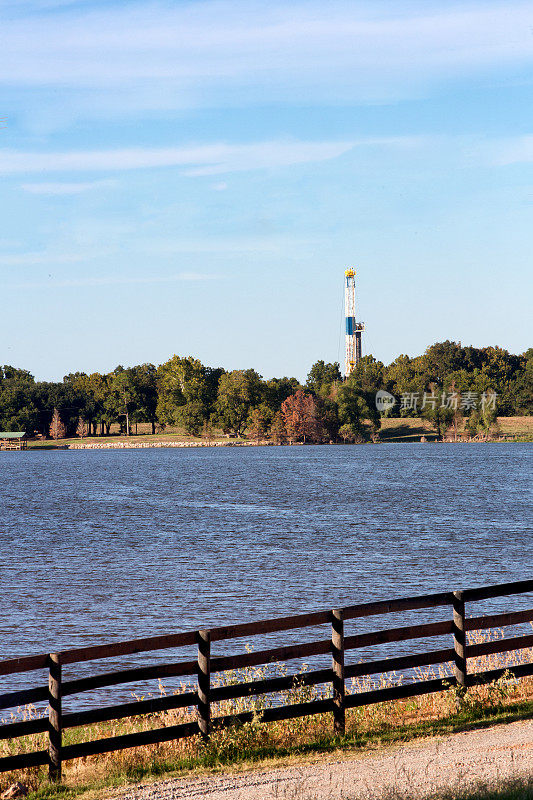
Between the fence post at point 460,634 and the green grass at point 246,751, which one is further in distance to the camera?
the fence post at point 460,634

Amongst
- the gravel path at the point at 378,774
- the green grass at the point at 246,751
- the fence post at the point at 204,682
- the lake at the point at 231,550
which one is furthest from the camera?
the lake at the point at 231,550

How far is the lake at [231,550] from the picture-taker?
106ft

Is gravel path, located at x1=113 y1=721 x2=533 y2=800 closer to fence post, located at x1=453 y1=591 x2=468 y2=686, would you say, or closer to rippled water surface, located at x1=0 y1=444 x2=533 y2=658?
fence post, located at x1=453 y1=591 x2=468 y2=686

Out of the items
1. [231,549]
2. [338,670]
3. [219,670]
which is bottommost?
[231,549]

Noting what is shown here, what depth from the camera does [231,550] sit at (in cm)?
5031

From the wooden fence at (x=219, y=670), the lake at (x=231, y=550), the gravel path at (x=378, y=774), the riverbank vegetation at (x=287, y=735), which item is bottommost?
the lake at (x=231, y=550)

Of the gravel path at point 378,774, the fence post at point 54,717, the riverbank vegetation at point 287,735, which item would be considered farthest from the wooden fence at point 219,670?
the gravel path at point 378,774

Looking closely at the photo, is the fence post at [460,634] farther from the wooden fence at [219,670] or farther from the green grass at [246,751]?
the green grass at [246,751]

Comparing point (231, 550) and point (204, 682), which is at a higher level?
point (204, 682)

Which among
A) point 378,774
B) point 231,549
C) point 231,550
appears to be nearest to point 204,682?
point 378,774

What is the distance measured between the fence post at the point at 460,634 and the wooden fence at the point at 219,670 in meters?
0.02

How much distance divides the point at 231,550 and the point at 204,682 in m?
37.9

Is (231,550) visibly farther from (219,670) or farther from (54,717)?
(54,717)

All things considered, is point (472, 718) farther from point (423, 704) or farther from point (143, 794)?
point (143, 794)
